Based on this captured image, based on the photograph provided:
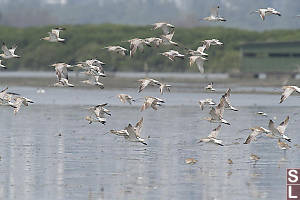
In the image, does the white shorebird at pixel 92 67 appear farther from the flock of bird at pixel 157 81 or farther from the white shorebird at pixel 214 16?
the white shorebird at pixel 214 16

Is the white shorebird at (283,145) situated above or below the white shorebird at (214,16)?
below

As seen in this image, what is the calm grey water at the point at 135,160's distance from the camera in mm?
25484

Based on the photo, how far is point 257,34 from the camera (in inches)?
6580

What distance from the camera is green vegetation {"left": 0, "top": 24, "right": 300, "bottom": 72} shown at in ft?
489

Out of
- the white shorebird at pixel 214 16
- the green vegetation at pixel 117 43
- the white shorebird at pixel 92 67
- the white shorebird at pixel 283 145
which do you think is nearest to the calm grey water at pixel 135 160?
the white shorebird at pixel 283 145

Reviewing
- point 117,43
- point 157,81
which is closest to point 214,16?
point 157,81

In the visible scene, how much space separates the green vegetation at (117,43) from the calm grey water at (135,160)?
311ft

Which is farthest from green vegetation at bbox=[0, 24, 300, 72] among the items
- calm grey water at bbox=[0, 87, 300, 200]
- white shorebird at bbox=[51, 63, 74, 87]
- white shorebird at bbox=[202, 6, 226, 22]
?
white shorebird at bbox=[51, 63, 74, 87]

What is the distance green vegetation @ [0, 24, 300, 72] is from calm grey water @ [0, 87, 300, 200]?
9491 centimetres

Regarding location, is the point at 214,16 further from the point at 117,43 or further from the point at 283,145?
the point at 117,43

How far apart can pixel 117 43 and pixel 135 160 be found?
130103 mm

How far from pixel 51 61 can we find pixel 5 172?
125276 millimetres

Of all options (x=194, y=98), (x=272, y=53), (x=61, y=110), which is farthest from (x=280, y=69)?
(x=61, y=110)

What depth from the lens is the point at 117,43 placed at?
160875mm
